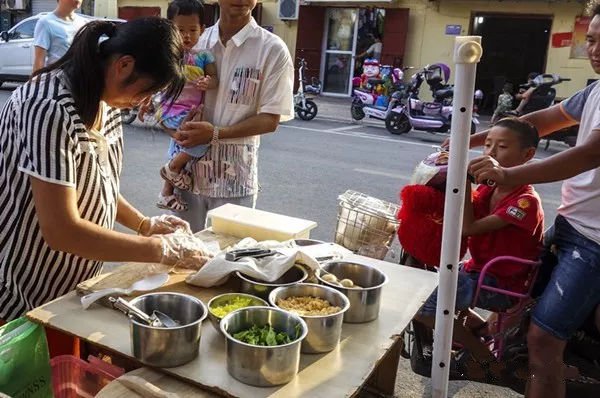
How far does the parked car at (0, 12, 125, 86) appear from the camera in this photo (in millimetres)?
12477

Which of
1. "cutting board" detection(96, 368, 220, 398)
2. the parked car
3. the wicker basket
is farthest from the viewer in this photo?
the parked car

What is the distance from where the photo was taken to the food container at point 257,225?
2143 mm

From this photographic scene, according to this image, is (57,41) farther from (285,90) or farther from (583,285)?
(583,285)

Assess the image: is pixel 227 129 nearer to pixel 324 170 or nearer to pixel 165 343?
pixel 165 343

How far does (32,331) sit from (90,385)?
0.75 feet

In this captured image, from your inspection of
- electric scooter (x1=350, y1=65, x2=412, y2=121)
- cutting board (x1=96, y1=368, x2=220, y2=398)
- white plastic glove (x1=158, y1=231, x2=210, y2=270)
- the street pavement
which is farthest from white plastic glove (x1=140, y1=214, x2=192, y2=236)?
electric scooter (x1=350, y1=65, x2=412, y2=121)

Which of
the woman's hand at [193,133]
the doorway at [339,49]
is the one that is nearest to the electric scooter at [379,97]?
the doorway at [339,49]

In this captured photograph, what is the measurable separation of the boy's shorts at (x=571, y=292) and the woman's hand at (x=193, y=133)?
1.50 m

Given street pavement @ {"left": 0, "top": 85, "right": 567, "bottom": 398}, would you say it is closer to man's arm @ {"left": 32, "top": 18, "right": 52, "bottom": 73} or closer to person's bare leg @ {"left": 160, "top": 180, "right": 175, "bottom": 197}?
man's arm @ {"left": 32, "top": 18, "right": 52, "bottom": 73}

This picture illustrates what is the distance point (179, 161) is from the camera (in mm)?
2637

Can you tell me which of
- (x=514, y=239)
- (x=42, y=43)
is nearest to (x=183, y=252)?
(x=514, y=239)

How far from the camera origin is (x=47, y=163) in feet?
5.06

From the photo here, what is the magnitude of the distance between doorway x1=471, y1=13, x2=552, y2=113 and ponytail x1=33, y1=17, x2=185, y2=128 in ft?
45.6

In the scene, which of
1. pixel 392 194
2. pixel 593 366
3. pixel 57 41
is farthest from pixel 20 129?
pixel 392 194
